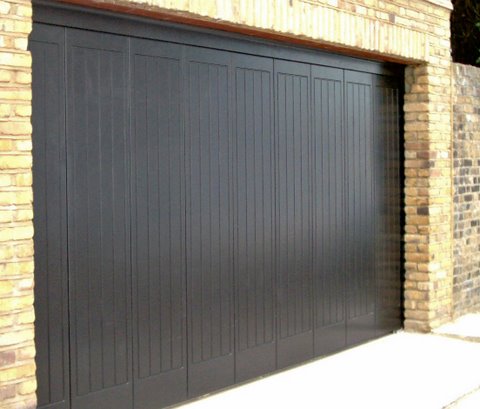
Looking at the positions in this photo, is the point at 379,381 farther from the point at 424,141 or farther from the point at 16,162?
the point at 16,162

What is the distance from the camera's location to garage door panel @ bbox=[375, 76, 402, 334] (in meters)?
8.10

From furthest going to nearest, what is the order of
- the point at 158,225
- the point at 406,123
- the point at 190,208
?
the point at 406,123
the point at 190,208
the point at 158,225

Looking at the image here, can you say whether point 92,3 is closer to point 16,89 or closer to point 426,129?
point 16,89

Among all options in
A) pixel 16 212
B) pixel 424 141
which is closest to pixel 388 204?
pixel 424 141

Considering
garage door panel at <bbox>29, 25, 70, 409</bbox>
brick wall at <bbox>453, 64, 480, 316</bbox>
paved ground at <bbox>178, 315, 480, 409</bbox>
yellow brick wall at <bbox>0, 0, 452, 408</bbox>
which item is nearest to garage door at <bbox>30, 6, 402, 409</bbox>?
garage door panel at <bbox>29, 25, 70, 409</bbox>

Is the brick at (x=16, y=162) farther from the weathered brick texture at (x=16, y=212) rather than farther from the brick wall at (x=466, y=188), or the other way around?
the brick wall at (x=466, y=188)

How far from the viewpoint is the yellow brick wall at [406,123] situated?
434 centimetres

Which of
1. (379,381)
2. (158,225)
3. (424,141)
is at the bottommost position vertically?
(379,381)

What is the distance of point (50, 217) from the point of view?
4.80 meters

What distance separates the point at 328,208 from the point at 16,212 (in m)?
3.45

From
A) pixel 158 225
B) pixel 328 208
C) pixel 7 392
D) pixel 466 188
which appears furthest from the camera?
pixel 466 188

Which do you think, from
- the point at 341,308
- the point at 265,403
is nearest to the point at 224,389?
the point at 265,403

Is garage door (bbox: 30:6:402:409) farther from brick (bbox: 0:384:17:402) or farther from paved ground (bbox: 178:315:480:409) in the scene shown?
brick (bbox: 0:384:17:402)

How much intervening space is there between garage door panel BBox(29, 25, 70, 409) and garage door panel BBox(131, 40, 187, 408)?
60 cm
